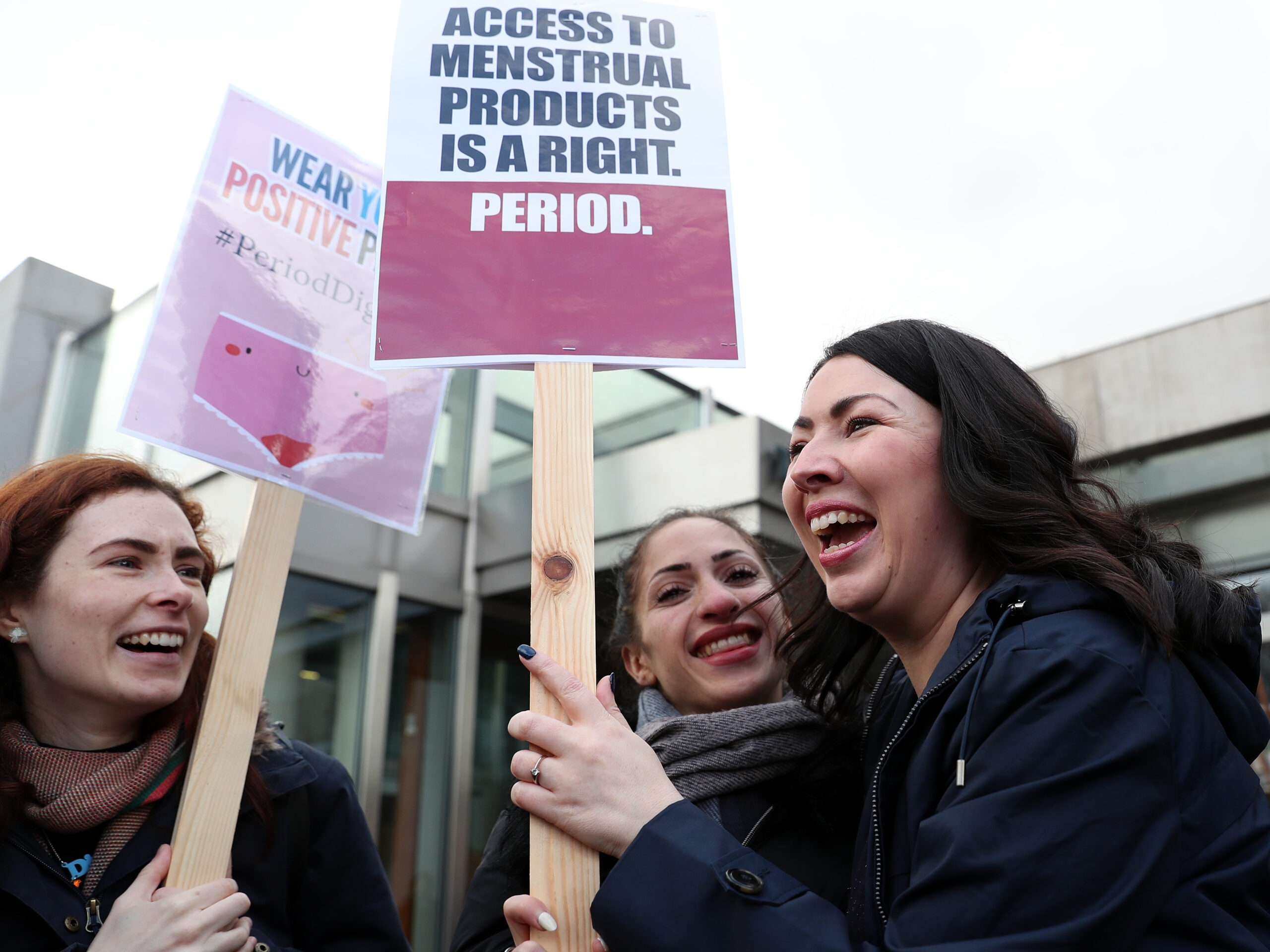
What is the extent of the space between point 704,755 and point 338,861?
808mm

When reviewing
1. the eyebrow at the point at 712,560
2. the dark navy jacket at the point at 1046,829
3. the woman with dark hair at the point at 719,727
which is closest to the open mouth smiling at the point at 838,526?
the dark navy jacket at the point at 1046,829

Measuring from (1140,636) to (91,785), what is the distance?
176 centimetres

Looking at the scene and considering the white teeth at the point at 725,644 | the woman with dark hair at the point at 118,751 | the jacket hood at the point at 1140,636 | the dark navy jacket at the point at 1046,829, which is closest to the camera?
the dark navy jacket at the point at 1046,829

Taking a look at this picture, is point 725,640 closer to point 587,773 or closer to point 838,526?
point 838,526

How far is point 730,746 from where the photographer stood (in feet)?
5.99

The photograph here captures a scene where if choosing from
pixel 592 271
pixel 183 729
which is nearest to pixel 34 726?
pixel 183 729

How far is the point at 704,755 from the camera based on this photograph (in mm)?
1815

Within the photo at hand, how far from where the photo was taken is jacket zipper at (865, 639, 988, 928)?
1260mm

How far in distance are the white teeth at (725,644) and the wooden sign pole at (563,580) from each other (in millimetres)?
699

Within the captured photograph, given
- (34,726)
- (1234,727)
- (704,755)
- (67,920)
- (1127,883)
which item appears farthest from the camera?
(34,726)

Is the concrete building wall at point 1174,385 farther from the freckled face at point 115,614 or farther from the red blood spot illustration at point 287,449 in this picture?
the freckled face at point 115,614

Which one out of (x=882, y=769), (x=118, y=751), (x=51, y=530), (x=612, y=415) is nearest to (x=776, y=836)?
(x=882, y=769)

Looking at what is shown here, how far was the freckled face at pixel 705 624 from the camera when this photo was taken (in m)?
2.11

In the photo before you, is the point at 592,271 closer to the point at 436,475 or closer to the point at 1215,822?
the point at 1215,822
